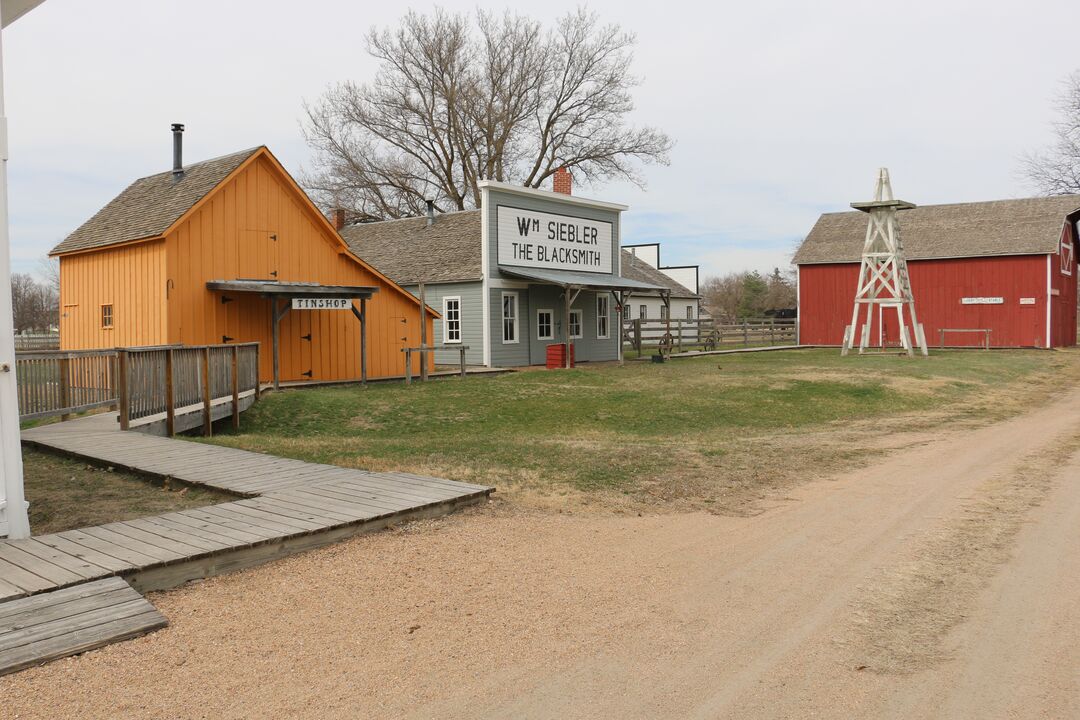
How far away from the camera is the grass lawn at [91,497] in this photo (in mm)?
7105

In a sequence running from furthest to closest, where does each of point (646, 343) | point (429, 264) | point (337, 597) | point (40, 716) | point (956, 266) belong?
point (646, 343) < point (956, 266) < point (429, 264) < point (337, 597) < point (40, 716)

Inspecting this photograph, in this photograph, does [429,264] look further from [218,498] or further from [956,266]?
[956,266]

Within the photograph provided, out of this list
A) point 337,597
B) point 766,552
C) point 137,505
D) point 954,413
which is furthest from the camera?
point 954,413

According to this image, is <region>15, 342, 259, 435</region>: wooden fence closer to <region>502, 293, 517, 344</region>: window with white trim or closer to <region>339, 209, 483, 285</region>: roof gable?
<region>339, 209, 483, 285</region>: roof gable

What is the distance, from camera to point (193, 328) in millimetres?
18594

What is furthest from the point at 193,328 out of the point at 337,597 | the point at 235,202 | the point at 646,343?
the point at 646,343

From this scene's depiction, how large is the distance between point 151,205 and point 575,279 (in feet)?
41.1

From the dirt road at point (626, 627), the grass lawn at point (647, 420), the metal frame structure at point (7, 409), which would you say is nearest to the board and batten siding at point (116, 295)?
the grass lawn at point (647, 420)

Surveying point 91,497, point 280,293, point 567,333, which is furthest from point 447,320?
point 91,497

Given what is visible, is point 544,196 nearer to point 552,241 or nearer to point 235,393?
point 552,241

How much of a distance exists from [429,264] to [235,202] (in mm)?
9183

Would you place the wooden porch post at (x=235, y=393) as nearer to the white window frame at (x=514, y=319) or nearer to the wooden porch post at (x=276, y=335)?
the wooden porch post at (x=276, y=335)

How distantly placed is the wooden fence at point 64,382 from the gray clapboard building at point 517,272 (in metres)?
11.7

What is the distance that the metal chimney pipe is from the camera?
2107 cm
